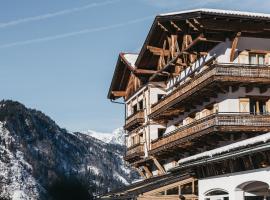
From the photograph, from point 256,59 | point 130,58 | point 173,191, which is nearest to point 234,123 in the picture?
point 256,59

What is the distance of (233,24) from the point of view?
32.5 metres

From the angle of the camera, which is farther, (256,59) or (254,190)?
(256,59)

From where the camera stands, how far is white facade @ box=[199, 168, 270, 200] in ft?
64.7

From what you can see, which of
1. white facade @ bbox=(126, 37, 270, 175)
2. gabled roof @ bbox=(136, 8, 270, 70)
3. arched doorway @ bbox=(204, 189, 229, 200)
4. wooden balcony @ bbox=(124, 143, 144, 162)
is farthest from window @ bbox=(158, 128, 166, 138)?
arched doorway @ bbox=(204, 189, 229, 200)

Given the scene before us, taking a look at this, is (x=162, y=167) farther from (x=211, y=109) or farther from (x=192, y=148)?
(x=211, y=109)

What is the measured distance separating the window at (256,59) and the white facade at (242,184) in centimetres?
1180

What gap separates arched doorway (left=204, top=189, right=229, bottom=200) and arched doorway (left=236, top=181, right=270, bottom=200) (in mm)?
1011

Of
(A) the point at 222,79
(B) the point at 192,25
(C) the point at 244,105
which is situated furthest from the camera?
(B) the point at 192,25

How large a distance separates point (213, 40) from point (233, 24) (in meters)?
1.51

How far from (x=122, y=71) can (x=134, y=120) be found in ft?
20.4

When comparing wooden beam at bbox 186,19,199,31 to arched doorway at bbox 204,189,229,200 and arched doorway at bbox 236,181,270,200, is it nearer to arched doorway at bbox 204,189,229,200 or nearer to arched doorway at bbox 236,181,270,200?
arched doorway at bbox 204,189,229,200

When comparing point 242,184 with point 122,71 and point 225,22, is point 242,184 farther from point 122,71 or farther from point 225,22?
point 122,71

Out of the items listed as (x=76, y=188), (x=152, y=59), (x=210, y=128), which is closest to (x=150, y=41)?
(x=152, y=59)

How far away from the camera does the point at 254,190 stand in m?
21.3
